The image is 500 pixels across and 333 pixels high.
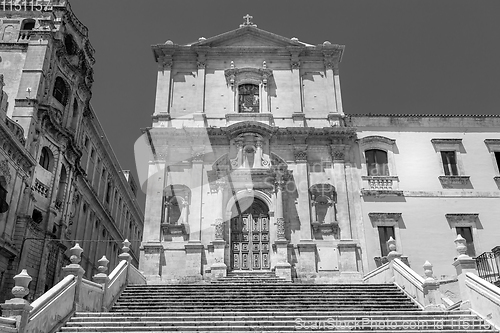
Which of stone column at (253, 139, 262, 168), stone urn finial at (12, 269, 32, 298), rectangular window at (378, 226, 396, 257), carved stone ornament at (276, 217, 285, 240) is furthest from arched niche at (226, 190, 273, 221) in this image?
stone urn finial at (12, 269, 32, 298)

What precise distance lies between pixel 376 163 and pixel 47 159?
57.0ft

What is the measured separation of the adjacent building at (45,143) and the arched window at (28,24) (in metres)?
0.03

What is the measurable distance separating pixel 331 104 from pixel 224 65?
19.5 ft

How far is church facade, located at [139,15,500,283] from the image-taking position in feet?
68.4

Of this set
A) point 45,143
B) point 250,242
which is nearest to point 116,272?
point 250,242

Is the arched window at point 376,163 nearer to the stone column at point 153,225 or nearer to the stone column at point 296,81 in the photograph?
the stone column at point 296,81

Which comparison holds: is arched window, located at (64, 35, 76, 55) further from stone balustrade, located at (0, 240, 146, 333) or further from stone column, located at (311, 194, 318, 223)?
stone balustrade, located at (0, 240, 146, 333)

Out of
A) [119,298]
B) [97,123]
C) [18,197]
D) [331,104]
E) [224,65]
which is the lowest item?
[119,298]

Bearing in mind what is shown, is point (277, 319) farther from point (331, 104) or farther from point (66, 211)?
point (66, 211)

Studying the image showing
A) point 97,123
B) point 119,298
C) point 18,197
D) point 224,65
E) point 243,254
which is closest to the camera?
point 119,298

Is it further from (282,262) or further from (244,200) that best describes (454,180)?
(244,200)

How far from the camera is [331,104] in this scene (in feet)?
79.9

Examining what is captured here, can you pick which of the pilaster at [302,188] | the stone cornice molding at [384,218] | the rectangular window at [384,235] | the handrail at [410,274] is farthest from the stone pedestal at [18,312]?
the stone cornice molding at [384,218]

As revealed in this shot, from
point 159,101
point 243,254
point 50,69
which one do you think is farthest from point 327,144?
point 50,69
